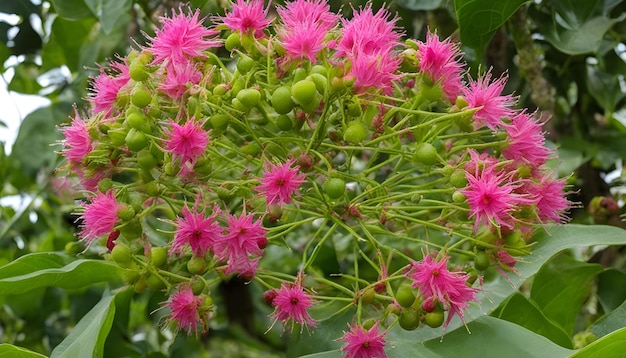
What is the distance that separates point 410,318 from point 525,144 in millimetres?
256

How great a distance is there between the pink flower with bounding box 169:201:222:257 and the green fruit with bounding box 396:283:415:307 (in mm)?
213

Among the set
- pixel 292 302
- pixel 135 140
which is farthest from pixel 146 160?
pixel 292 302

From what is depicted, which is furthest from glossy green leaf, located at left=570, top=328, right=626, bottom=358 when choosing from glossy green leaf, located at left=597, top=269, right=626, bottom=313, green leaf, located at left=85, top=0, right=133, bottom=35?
green leaf, located at left=85, top=0, right=133, bottom=35

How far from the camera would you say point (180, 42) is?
993 mm

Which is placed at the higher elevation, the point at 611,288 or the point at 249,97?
the point at 249,97

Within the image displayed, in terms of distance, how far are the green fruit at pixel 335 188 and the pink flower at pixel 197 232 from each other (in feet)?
0.43

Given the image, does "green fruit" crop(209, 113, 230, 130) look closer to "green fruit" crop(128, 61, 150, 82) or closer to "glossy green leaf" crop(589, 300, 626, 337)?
"green fruit" crop(128, 61, 150, 82)

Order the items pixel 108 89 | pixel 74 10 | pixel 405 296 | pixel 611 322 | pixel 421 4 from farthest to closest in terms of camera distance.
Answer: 1. pixel 74 10
2. pixel 421 4
3. pixel 611 322
4. pixel 108 89
5. pixel 405 296

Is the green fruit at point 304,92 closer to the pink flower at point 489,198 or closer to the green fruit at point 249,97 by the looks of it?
the green fruit at point 249,97

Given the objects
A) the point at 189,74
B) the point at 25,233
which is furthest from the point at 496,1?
the point at 25,233

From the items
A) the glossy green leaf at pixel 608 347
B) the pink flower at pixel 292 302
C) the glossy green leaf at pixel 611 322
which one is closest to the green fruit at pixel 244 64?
the pink flower at pixel 292 302

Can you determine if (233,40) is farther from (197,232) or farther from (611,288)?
(611,288)

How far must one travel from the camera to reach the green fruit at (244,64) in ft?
3.21

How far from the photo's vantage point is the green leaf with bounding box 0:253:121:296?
1.04 metres
